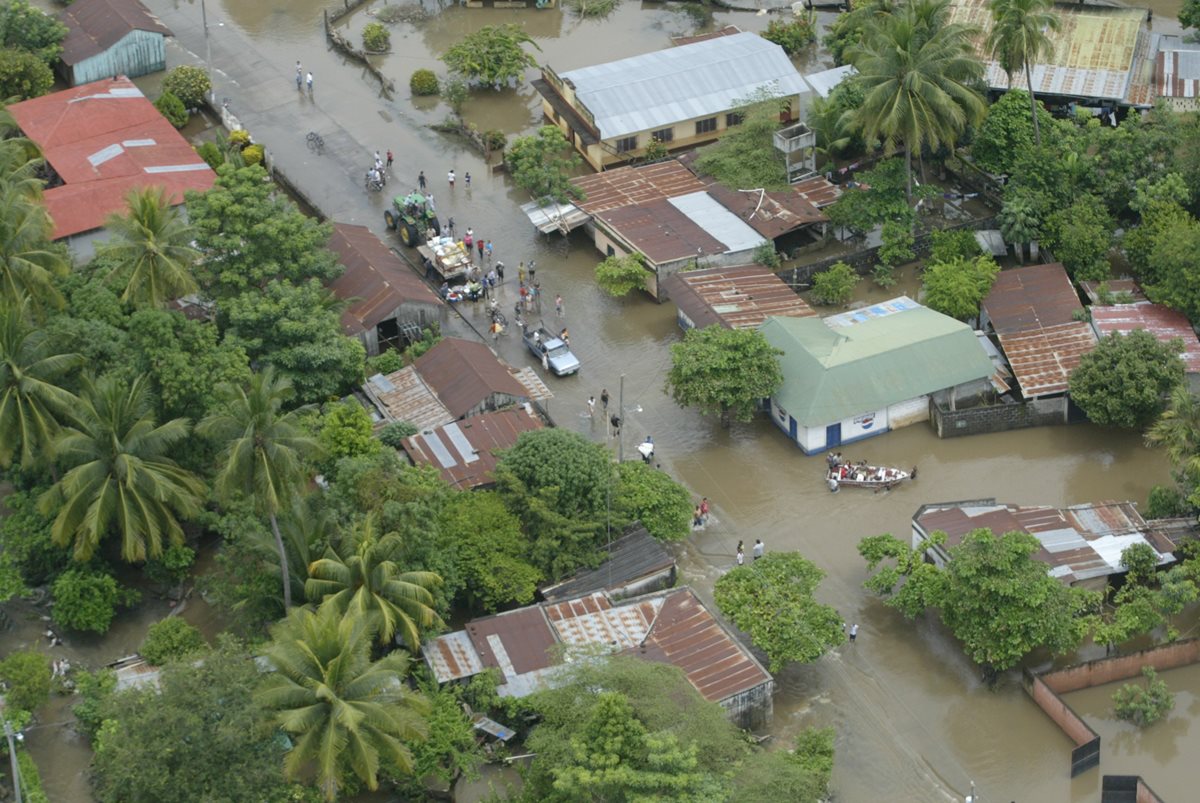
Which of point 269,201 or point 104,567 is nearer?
point 104,567

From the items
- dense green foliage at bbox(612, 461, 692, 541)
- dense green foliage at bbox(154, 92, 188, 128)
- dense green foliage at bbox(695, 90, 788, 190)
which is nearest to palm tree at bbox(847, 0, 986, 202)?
dense green foliage at bbox(695, 90, 788, 190)

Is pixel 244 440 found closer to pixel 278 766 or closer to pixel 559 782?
pixel 278 766

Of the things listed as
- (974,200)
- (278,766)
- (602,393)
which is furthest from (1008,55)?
(278,766)

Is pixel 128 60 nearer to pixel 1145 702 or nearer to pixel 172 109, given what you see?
pixel 172 109

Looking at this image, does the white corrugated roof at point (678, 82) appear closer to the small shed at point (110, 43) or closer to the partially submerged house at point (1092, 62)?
the partially submerged house at point (1092, 62)

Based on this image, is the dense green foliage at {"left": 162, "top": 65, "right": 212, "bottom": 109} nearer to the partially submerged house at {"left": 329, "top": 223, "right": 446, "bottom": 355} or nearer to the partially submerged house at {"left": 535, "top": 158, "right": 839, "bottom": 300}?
the partially submerged house at {"left": 329, "top": 223, "right": 446, "bottom": 355}

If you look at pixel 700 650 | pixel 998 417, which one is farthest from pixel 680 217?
pixel 700 650
